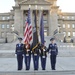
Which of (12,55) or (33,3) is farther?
(33,3)

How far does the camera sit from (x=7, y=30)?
96.5 metres

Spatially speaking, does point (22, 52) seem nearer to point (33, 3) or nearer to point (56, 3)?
point (33, 3)

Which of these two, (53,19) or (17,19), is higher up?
(17,19)

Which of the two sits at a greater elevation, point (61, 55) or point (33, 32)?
point (33, 32)

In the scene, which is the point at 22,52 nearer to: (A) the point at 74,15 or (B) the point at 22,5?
(B) the point at 22,5

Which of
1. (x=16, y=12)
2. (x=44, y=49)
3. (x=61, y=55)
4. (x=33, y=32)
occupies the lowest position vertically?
(x=61, y=55)

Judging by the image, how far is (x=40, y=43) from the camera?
1388 centimetres

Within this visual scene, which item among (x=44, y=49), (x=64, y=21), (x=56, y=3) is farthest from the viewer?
(x=64, y=21)

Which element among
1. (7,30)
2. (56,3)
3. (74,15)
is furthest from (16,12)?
(74,15)

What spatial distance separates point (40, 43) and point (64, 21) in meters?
82.0

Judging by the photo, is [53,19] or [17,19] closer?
[17,19]

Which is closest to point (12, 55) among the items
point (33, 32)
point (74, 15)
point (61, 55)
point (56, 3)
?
point (61, 55)

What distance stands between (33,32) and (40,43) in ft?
2.94

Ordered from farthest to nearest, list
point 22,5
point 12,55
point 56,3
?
1. point 56,3
2. point 22,5
3. point 12,55
